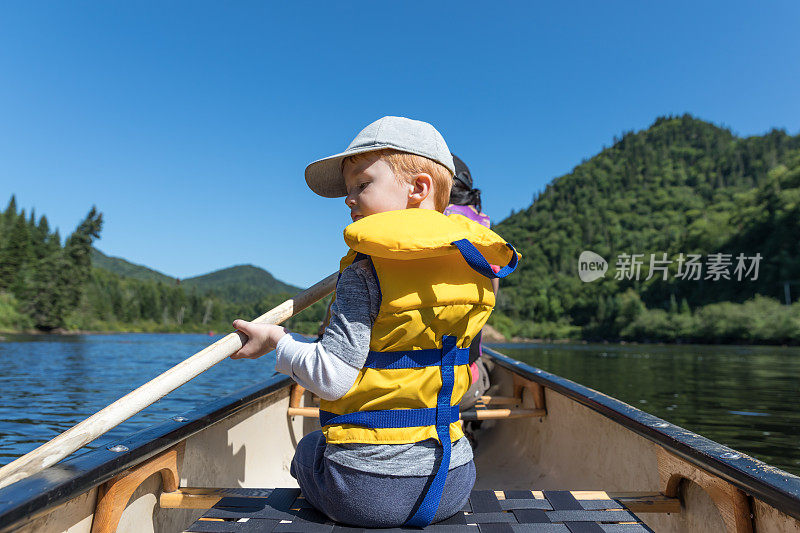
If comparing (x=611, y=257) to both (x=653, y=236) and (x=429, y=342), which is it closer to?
(x=653, y=236)

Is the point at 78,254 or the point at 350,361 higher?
the point at 78,254

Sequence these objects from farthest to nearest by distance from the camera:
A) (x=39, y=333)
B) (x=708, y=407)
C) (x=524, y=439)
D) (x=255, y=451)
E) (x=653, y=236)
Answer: (x=653, y=236)
(x=39, y=333)
(x=708, y=407)
(x=524, y=439)
(x=255, y=451)

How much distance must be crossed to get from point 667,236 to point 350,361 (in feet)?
344

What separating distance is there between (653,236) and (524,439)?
111 metres

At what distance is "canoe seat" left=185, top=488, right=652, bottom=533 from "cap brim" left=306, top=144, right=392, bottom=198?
98 cm

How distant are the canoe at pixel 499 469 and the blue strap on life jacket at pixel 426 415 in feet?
2.16

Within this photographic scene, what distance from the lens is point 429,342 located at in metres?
1.29

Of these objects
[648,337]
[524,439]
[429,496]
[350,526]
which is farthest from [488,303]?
[648,337]

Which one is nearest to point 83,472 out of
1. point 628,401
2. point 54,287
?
point 628,401

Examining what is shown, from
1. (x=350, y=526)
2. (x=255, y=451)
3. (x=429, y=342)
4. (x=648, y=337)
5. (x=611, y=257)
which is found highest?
(x=611, y=257)

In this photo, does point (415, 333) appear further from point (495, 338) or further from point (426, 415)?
point (495, 338)

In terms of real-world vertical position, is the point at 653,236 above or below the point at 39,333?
above

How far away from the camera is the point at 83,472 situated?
1.25m

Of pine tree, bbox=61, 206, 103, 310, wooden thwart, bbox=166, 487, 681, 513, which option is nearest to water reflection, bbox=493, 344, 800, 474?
wooden thwart, bbox=166, 487, 681, 513
